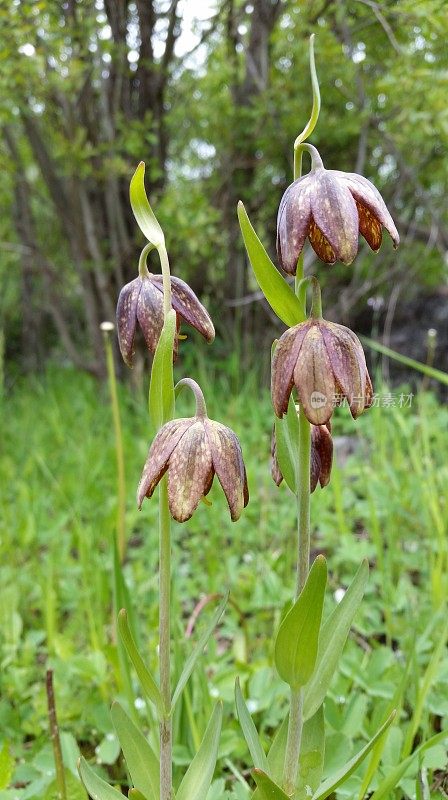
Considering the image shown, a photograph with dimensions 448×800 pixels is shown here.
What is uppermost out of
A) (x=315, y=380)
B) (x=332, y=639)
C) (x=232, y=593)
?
(x=315, y=380)

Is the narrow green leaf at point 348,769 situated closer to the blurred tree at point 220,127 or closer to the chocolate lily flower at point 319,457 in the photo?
the chocolate lily flower at point 319,457

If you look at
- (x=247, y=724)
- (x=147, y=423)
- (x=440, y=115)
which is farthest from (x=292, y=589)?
(x=440, y=115)

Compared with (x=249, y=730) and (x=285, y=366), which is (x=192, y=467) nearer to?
(x=285, y=366)

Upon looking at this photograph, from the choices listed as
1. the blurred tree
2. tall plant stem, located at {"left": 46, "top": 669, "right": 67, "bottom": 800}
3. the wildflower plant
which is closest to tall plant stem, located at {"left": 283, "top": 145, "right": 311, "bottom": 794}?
the wildflower plant

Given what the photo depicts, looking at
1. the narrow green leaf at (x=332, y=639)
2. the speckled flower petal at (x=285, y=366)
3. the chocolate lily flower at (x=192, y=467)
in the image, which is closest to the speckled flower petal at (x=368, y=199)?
the speckled flower petal at (x=285, y=366)

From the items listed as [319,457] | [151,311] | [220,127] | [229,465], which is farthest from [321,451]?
[220,127]

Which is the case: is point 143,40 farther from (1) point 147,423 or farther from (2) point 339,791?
(2) point 339,791
